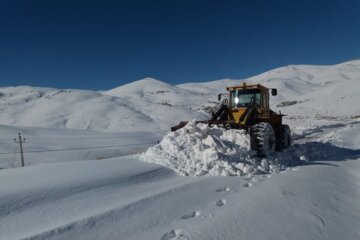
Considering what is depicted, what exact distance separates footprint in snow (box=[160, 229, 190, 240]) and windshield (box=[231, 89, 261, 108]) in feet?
24.9

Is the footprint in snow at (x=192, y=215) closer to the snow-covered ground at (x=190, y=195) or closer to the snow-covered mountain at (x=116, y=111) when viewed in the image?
the snow-covered ground at (x=190, y=195)

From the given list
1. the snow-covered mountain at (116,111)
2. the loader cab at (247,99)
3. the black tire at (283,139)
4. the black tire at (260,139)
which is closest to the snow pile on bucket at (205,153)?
the black tire at (260,139)

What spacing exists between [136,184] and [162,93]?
213 ft

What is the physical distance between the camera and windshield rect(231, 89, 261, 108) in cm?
1047

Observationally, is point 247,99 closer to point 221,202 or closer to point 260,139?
point 260,139

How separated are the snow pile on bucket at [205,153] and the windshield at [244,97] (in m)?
3.09

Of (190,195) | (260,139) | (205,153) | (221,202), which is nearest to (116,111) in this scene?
(260,139)

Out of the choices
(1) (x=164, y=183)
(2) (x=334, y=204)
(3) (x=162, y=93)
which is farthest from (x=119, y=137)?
(3) (x=162, y=93)

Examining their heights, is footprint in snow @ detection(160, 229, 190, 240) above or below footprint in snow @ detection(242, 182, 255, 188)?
→ above

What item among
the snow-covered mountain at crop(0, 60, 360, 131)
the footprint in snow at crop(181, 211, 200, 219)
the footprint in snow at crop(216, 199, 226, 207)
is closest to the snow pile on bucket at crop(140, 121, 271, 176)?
the footprint in snow at crop(216, 199, 226, 207)

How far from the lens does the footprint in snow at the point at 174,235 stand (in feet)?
10.7

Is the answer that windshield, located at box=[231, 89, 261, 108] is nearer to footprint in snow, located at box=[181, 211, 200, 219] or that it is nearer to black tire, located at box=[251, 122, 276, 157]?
black tire, located at box=[251, 122, 276, 157]

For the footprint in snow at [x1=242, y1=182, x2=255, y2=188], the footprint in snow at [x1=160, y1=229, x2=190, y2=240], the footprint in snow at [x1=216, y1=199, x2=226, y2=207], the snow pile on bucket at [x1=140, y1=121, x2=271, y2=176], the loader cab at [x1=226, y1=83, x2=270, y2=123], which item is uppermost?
the loader cab at [x1=226, y1=83, x2=270, y2=123]

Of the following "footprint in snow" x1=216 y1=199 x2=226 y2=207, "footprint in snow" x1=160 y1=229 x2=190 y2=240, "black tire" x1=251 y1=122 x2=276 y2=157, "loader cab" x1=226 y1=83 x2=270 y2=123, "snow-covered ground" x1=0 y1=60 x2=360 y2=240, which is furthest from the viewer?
"loader cab" x1=226 y1=83 x2=270 y2=123
